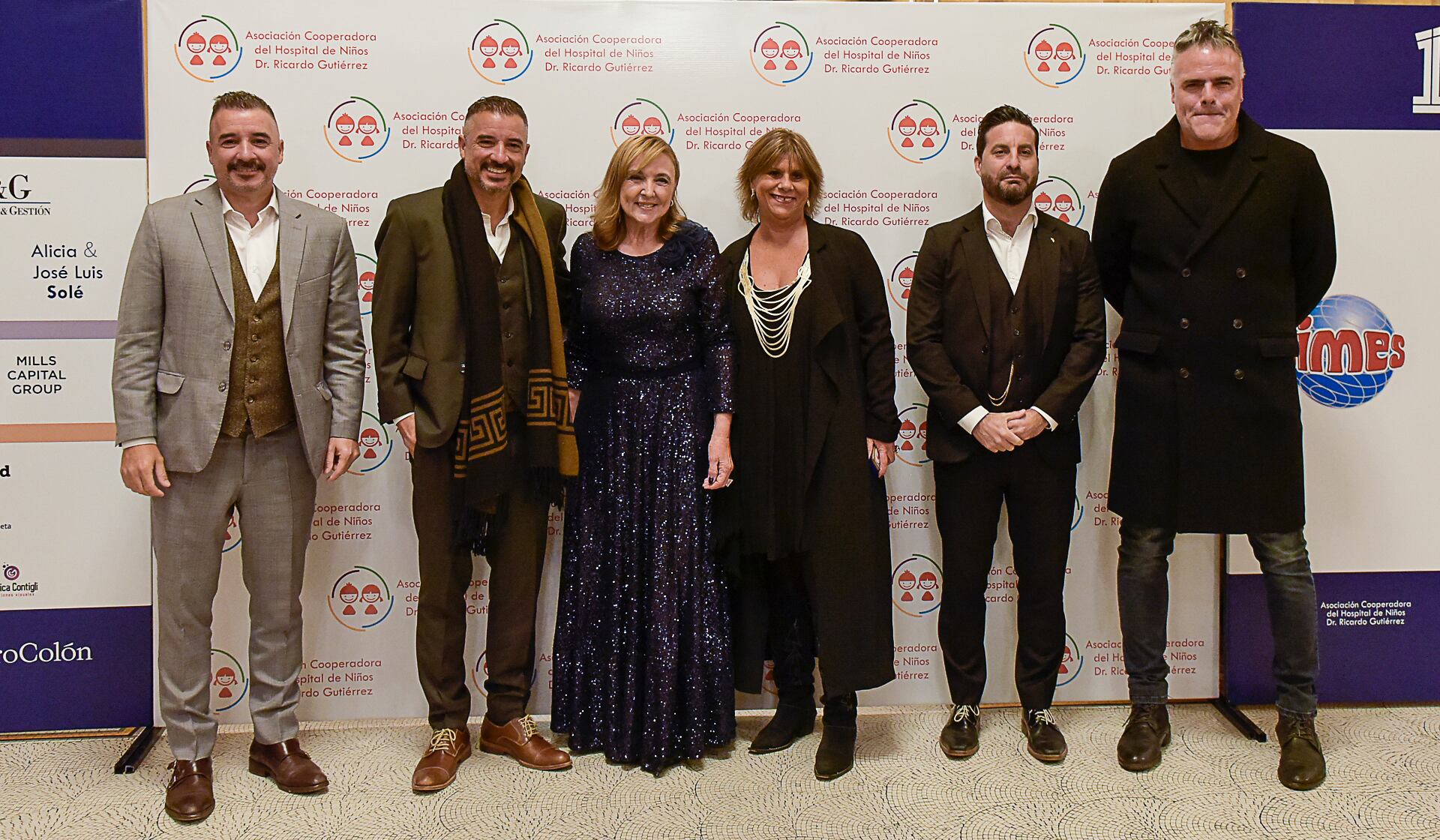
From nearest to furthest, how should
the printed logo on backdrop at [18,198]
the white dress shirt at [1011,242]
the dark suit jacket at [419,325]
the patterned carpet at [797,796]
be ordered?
1. the patterned carpet at [797,796]
2. the dark suit jacket at [419,325]
3. the white dress shirt at [1011,242]
4. the printed logo on backdrop at [18,198]

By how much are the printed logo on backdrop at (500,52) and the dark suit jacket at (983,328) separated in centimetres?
146

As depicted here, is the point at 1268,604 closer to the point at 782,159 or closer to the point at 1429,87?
the point at 1429,87

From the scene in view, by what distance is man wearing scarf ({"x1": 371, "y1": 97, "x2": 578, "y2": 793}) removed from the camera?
2.72 m

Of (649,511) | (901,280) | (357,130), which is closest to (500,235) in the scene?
(357,130)

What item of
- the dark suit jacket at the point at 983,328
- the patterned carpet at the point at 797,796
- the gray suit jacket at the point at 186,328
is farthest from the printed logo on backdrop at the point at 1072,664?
the gray suit jacket at the point at 186,328

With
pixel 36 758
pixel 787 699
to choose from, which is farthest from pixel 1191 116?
pixel 36 758

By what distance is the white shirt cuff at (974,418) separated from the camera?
2828 millimetres

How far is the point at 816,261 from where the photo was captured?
285 centimetres

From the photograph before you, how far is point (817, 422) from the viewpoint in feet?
9.27

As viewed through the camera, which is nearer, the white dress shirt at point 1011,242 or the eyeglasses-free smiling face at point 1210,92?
the eyeglasses-free smiling face at point 1210,92

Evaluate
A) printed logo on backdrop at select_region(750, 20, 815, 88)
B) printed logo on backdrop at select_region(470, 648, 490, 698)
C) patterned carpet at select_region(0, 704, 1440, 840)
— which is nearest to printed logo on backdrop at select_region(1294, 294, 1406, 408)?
patterned carpet at select_region(0, 704, 1440, 840)

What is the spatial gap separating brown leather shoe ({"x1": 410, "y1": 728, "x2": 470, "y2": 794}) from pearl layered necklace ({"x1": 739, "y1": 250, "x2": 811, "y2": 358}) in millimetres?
1456

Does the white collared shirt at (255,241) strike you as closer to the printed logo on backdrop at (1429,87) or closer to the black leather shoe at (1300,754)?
the black leather shoe at (1300,754)

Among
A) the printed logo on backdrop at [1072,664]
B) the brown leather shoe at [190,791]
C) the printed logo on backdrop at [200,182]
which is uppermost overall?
the printed logo on backdrop at [200,182]
